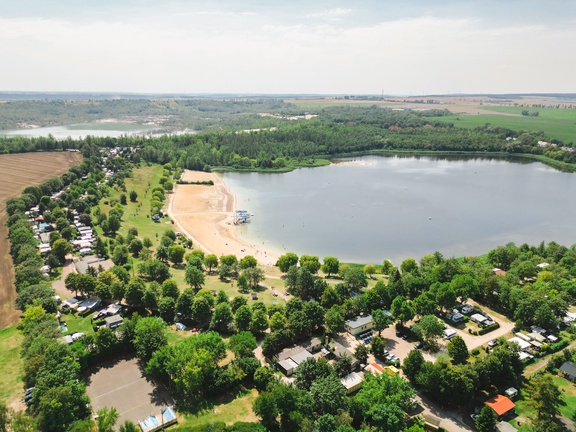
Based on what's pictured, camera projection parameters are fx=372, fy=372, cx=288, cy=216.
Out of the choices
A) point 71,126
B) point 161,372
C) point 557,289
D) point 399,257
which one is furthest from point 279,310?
point 71,126

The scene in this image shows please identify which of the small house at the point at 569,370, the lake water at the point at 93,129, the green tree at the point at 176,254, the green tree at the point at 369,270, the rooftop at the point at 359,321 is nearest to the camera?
the small house at the point at 569,370

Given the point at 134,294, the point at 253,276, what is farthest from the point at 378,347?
the point at 134,294

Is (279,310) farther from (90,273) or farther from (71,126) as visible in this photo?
Answer: (71,126)

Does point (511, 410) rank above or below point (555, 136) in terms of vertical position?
below

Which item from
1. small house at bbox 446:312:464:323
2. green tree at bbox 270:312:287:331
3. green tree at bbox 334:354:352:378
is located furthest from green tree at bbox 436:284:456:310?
green tree at bbox 270:312:287:331

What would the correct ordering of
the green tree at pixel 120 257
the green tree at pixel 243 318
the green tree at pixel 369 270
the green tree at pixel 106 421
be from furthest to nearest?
1. the green tree at pixel 369 270
2. the green tree at pixel 120 257
3. the green tree at pixel 243 318
4. the green tree at pixel 106 421

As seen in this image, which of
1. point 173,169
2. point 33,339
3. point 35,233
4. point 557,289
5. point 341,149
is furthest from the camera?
point 341,149

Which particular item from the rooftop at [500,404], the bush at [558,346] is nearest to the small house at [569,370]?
the bush at [558,346]

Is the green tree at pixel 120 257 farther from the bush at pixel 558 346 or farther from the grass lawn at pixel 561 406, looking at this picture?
the bush at pixel 558 346
